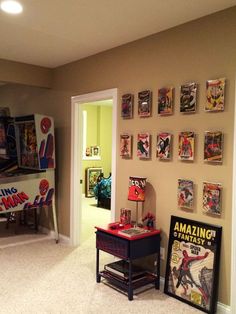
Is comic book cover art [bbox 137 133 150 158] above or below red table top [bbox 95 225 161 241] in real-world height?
above

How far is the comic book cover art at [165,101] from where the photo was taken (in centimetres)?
292

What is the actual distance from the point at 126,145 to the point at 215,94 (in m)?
1.16

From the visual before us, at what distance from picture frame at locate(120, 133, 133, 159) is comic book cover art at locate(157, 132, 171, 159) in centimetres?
41

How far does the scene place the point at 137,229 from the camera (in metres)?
3.02

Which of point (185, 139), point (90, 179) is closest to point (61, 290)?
Answer: point (185, 139)

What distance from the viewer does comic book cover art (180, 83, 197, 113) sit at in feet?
8.91

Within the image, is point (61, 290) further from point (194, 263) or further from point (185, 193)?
point (185, 193)

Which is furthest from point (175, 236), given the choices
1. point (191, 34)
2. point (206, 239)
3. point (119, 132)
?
point (191, 34)

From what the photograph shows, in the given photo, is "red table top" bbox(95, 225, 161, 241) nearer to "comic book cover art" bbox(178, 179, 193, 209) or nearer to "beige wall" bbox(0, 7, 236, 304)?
"beige wall" bbox(0, 7, 236, 304)

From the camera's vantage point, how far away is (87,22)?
111 inches

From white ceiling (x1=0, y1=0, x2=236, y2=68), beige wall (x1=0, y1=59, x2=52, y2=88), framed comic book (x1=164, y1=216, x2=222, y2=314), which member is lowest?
framed comic book (x1=164, y1=216, x2=222, y2=314)

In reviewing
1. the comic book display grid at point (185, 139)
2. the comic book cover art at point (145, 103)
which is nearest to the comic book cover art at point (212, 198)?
the comic book display grid at point (185, 139)

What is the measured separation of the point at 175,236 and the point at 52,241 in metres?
2.22

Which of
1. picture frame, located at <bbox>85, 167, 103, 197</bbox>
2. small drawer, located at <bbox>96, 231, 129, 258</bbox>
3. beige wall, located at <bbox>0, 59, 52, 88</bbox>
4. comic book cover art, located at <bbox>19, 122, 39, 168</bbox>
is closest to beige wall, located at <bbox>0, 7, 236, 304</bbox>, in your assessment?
small drawer, located at <bbox>96, 231, 129, 258</bbox>
